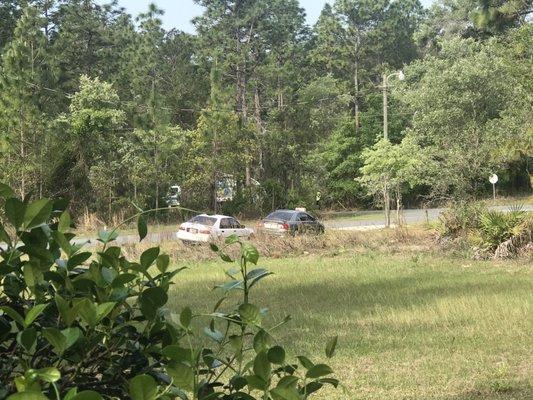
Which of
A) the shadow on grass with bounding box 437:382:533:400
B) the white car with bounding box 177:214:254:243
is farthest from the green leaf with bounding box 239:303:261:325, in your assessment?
the white car with bounding box 177:214:254:243

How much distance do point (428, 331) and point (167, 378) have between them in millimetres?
7223

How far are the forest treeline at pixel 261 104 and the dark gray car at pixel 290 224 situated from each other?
6221 millimetres

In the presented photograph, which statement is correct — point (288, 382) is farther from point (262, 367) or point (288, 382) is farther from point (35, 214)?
point (35, 214)

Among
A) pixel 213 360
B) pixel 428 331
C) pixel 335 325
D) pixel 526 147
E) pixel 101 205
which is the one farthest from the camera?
pixel 101 205

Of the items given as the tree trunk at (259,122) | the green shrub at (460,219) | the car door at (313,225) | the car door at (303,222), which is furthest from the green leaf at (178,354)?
the tree trunk at (259,122)

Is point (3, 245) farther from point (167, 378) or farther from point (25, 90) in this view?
point (25, 90)

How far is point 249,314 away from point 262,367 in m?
0.17

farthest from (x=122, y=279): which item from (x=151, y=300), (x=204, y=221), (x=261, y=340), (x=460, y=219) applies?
(x=204, y=221)

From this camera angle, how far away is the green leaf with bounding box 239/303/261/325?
5.31ft

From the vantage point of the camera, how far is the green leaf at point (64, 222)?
1786mm

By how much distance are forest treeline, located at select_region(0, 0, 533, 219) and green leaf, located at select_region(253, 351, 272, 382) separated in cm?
2008

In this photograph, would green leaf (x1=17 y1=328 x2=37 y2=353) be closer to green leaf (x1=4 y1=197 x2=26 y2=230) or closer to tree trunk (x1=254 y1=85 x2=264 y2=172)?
green leaf (x1=4 y1=197 x2=26 y2=230)

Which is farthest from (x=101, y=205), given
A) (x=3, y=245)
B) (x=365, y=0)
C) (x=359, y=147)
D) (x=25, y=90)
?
(x=365, y=0)

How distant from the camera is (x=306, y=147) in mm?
43594
